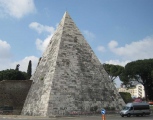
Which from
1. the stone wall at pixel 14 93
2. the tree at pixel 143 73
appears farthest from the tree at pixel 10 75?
the tree at pixel 143 73

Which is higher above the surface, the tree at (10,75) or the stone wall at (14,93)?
the tree at (10,75)

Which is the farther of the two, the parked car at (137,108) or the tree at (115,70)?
the tree at (115,70)

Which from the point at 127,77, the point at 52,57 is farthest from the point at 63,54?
the point at 127,77

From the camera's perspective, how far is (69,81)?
74.8 feet

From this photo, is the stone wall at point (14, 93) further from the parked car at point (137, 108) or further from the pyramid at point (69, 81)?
the parked car at point (137, 108)

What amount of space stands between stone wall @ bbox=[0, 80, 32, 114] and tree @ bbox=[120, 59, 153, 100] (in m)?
25.6

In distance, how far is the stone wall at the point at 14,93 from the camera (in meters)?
25.6

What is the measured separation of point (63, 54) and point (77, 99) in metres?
4.37

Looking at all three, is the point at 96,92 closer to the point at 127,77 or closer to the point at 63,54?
the point at 63,54

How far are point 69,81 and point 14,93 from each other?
6.75m

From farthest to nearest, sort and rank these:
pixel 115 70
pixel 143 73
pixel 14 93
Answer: pixel 115 70 → pixel 143 73 → pixel 14 93

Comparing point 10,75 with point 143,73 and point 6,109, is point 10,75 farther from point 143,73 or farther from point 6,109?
point 143,73

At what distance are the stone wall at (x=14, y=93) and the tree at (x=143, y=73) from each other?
25626 mm

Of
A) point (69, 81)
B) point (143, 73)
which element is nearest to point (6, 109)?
point (69, 81)
